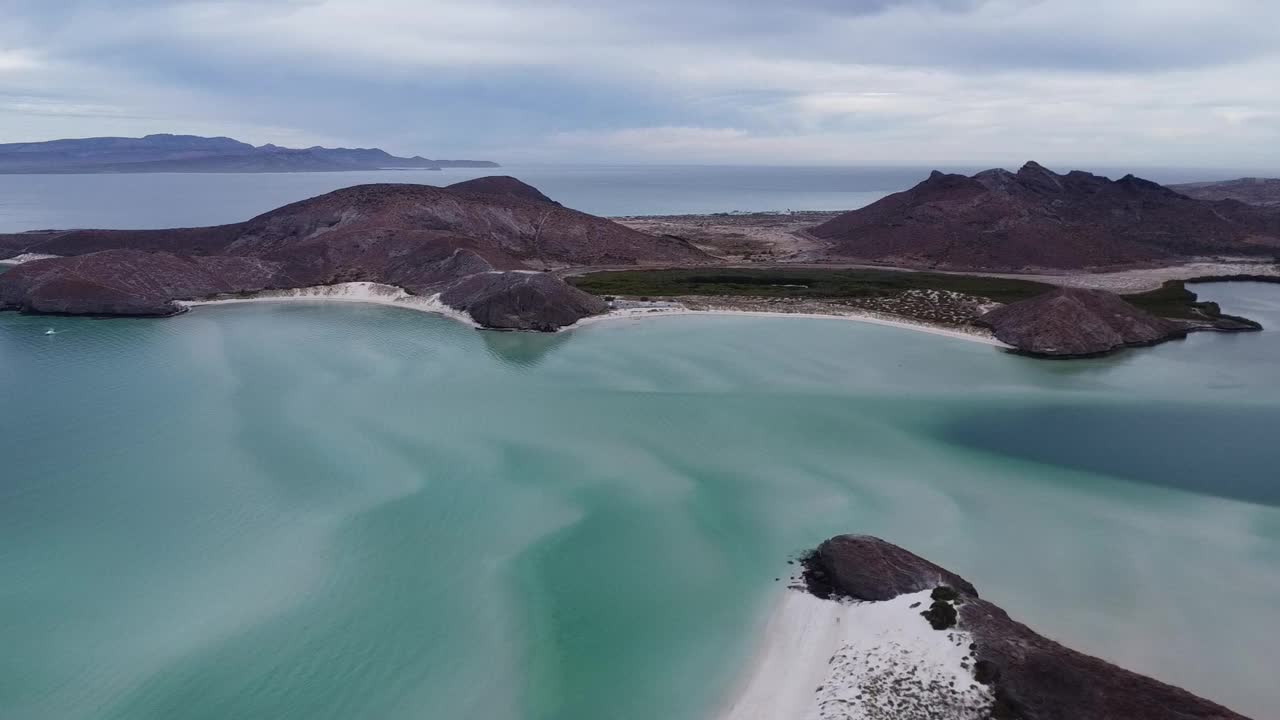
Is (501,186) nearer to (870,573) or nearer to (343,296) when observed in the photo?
(343,296)

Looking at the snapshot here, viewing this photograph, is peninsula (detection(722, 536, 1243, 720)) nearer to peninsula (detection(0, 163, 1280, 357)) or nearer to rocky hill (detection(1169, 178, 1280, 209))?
peninsula (detection(0, 163, 1280, 357))

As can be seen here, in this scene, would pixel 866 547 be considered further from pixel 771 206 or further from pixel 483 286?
pixel 771 206

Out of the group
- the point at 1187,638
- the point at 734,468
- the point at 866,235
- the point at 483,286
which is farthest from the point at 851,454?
the point at 866,235

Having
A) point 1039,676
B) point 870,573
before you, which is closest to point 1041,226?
point 870,573

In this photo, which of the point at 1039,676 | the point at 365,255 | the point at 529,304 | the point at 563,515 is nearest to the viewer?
the point at 1039,676

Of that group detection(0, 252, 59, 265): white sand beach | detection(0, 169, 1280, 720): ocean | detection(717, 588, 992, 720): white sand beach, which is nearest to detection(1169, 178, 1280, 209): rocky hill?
detection(0, 169, 1280, 720): ocean

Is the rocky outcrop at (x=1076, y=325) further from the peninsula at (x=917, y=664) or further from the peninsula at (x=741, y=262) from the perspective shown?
the peninsula at (x=917, y=664)
